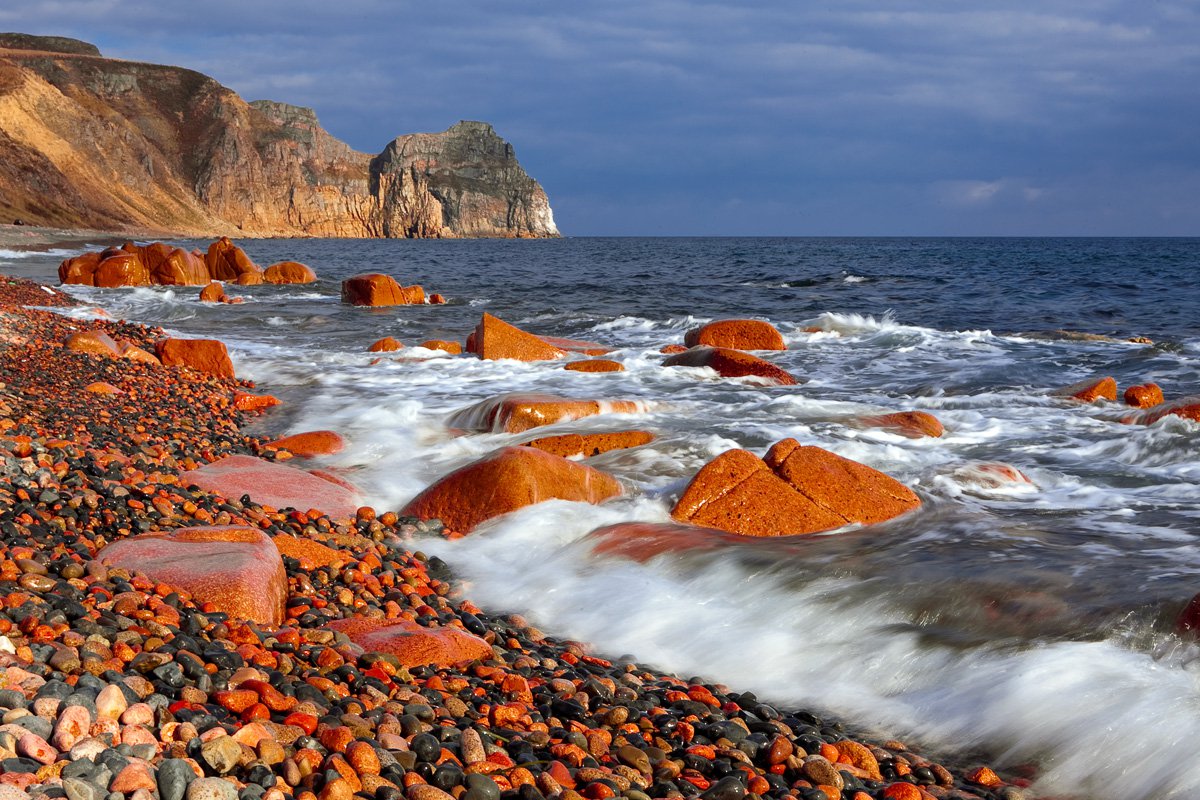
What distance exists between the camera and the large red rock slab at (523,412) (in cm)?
912

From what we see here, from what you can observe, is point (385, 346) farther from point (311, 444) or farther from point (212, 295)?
point (212, 295)

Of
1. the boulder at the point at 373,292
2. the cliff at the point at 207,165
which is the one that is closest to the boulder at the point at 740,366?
the boulder at the point at 373,292

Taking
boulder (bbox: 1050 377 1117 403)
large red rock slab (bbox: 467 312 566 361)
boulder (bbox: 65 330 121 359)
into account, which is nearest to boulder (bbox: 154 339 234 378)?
boulder (bbox: 65 330 121 359)

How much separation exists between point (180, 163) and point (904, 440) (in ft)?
353

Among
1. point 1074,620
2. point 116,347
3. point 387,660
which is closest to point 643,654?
point 387,660

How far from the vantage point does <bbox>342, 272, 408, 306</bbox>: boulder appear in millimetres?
24344

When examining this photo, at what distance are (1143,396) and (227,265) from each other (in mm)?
29220

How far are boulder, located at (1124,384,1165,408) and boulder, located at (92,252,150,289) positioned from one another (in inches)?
1072

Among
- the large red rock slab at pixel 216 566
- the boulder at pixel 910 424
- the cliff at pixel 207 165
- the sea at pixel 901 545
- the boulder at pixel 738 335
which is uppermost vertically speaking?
the cliff at pixel 207 165

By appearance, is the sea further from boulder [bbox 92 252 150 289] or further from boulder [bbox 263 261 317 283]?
boulder [bbox 263 261 317 283]

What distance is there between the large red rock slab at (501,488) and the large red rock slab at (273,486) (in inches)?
19.5

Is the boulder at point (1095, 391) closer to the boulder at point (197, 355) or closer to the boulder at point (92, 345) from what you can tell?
the boulder at point (197, 355)

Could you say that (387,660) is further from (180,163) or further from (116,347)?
(180,163)

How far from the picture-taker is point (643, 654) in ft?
15.1
